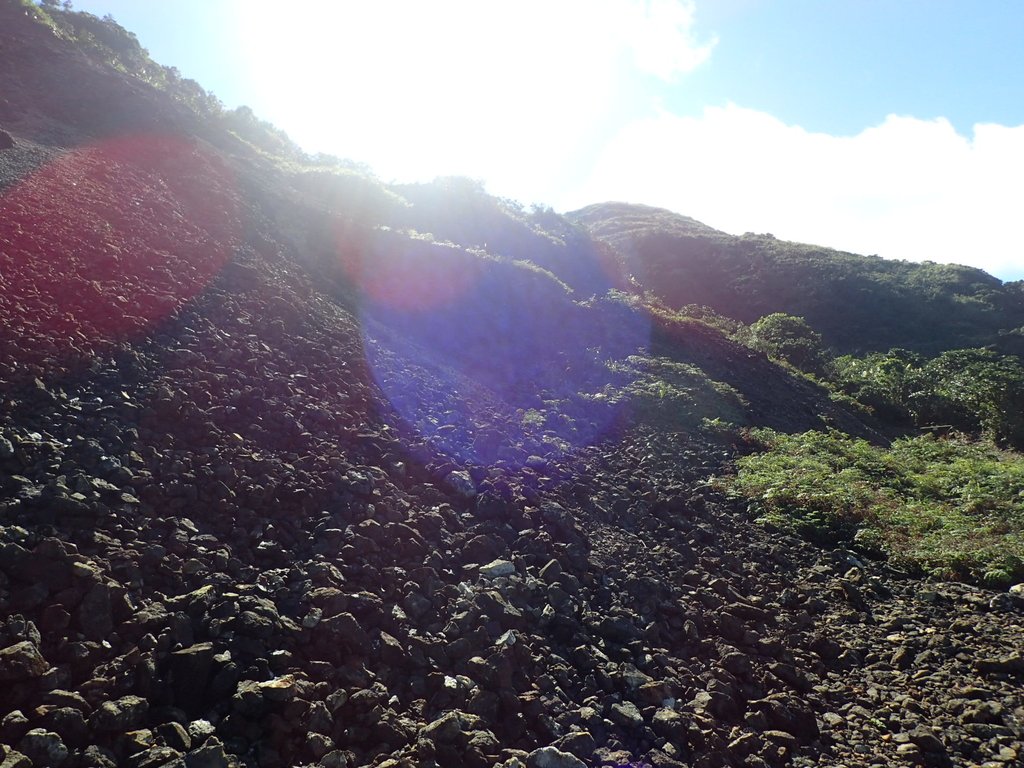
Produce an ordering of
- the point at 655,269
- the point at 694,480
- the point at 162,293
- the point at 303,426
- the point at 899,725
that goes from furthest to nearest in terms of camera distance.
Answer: the point at 655,269 → the point at 694,480 → the point at 162,293 → the point at 303,426 → the point at 899,725

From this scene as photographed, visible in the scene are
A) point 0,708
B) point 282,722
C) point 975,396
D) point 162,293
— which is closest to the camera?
point 0,708

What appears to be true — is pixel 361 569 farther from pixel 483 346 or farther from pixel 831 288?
pixel 831 288

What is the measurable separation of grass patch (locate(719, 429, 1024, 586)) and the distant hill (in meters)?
19.4

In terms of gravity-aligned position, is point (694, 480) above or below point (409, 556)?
above

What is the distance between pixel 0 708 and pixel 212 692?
74 centimetres

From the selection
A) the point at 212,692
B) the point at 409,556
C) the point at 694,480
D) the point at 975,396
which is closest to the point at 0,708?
the point at 212,692

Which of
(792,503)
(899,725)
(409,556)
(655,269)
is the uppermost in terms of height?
(655,269)

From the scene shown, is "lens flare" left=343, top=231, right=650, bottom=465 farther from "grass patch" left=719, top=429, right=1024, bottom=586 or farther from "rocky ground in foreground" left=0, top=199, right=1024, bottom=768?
"grass patch" left=719, top=429, right=1024, bottom=586

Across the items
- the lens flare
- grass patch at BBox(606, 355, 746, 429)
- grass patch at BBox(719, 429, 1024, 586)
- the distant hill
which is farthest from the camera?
the distant hill

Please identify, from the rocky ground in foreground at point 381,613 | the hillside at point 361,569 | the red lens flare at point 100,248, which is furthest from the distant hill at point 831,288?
the rocky ground in foreground at point 381,613

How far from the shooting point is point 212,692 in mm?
2721

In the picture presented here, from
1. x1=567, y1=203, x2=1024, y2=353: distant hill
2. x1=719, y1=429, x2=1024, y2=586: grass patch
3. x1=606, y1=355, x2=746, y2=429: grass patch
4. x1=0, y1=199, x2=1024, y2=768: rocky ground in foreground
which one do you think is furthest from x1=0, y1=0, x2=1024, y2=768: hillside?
x1=567, y1=203, x2=1024, y2=353: distant hill

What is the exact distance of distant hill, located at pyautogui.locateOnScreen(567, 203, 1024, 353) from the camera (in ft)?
94.1

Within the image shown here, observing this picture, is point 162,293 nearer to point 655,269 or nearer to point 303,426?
point 303,426
